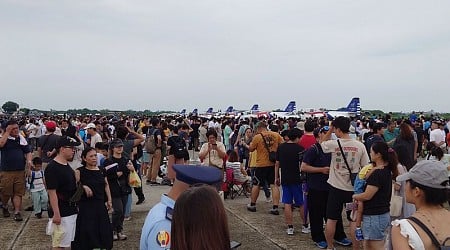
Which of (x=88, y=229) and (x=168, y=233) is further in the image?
(x=88, y=229)

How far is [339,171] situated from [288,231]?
1.78 m

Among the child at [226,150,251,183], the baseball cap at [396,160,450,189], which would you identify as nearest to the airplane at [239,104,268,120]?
the child at [226,150,251,183]

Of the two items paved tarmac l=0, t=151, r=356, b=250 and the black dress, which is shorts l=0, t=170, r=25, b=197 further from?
the black dress

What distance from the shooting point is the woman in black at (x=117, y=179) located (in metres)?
6.74

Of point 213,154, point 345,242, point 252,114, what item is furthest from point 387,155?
point 252,114

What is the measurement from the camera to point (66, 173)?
16.8 ft

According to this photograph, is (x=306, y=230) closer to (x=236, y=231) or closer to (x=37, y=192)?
(x=236, y=231)

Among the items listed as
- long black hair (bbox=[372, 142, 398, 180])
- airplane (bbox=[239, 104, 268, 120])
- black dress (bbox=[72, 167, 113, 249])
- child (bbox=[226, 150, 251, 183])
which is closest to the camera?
long black hair (bbox=[372, 142, 398, 180])

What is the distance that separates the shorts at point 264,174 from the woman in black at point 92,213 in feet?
13.0

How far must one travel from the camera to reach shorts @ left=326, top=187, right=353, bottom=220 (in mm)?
6049

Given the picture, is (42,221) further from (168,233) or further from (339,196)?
(168,233)

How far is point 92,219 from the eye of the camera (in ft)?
17.5

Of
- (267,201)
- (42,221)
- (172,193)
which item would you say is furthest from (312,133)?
(172,193)

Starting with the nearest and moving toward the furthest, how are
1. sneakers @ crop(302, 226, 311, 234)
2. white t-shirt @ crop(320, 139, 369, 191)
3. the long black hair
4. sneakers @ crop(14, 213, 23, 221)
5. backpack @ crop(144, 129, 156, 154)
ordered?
the long black hair, white t-shirt @ crop(320, 139, 369, 191), sneakers @ crop(302, 226, 311, 234), sneakers @ crop(14, 213, 23, 221), backpack @ crop(144, 129, 156, 154)
